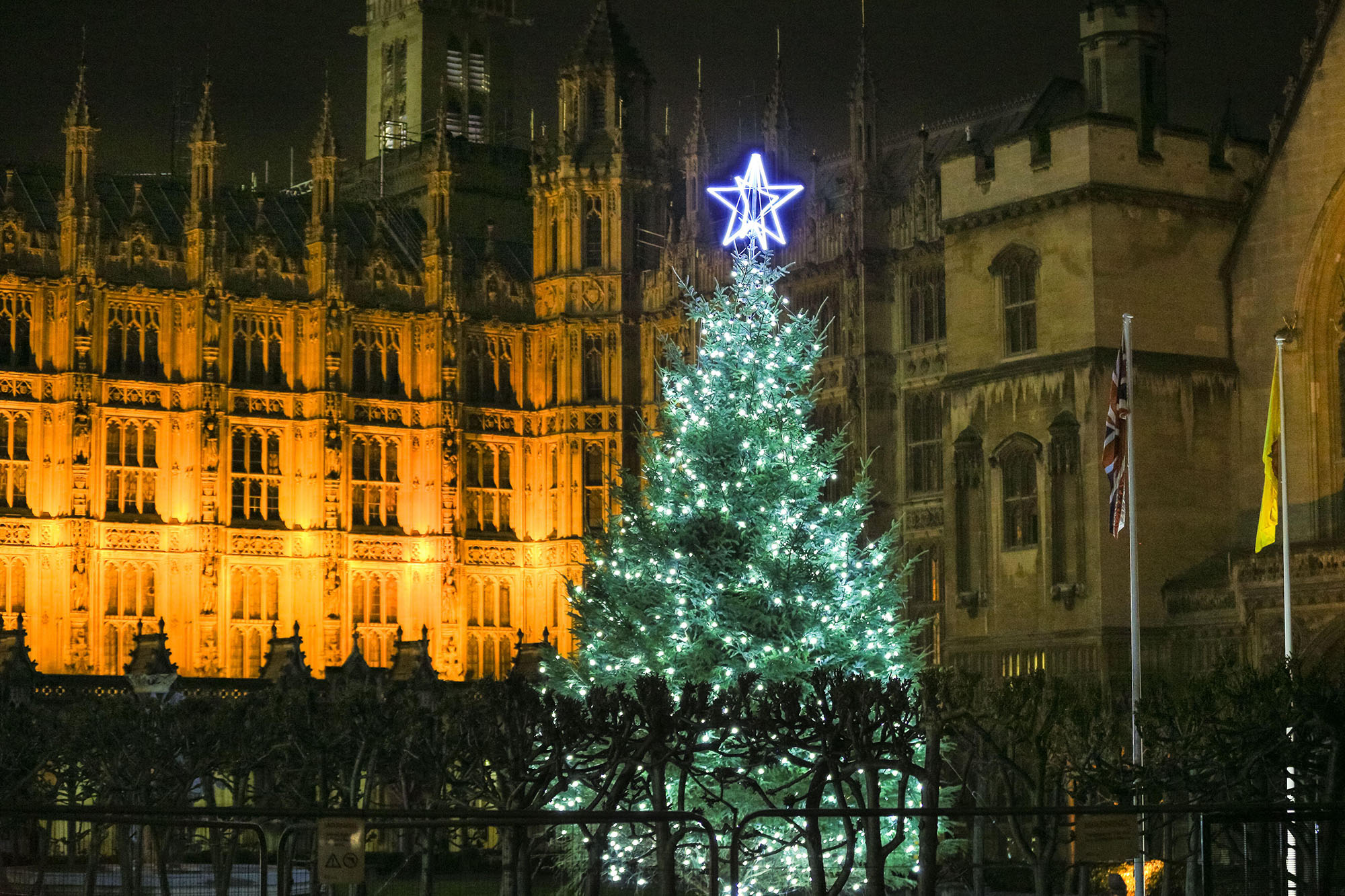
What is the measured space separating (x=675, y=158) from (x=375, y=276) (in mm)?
8829

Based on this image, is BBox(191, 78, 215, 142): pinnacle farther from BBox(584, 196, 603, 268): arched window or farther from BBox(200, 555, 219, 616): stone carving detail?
BBox(200, 555, 219, 616): stone carving detail

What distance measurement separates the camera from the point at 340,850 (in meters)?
18.2

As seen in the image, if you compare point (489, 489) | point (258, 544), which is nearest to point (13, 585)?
point (258, 544)

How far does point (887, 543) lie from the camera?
32.5 m

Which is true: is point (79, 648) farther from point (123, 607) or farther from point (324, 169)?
point (324, 169)

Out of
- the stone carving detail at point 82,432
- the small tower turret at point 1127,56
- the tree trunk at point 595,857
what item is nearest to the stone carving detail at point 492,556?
the stone carving detail at point 82,432

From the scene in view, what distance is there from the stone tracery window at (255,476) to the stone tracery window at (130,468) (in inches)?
82.3

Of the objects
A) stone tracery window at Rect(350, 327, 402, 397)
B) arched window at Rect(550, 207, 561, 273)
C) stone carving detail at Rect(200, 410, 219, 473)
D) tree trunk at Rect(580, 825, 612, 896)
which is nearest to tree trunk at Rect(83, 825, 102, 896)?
tree trunk at Rect(580, 825, 612, 896)

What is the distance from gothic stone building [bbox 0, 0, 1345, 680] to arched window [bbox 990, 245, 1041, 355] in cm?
6

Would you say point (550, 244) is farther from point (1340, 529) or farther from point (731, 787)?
point (731, 787)

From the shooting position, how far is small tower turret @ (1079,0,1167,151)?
4072 centimetres

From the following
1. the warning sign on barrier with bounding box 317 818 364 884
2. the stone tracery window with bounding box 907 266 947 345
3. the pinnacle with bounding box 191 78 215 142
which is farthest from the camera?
the pinnacle with bounding box 191 78 215 142

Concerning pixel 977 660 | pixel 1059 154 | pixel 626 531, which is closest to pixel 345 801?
pixel 626 531

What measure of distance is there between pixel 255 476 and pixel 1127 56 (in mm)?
27960
